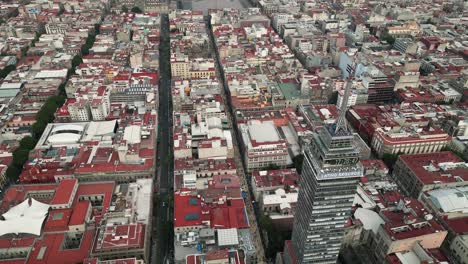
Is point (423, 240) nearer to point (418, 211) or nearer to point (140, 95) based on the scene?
point (418, 211)

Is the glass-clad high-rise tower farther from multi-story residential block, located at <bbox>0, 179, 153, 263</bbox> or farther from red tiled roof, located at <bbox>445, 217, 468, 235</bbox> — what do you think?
red tiled roof, located at <bbox>445, 217, 468, 235</bbox>

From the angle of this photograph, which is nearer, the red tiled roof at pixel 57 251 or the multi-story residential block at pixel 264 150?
the red tiled roof at pixel 57 251

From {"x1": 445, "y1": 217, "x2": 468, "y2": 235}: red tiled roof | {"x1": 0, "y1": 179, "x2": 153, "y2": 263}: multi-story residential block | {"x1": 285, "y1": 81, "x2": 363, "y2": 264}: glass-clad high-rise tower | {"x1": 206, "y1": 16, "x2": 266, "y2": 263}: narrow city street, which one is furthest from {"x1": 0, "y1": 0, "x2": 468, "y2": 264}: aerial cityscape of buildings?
{"x1": 206, "y1": 16, "x2": 266, "y2": 263}: narrow city street

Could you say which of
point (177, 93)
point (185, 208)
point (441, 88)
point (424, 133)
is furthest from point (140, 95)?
point (441, 88)

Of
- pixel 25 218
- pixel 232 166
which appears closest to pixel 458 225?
pixel 232 166

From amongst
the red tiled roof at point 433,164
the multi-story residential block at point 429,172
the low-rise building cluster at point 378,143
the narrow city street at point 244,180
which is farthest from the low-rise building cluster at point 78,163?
the red tiled roof at point 433,164

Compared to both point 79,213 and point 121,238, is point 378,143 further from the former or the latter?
point 79,213

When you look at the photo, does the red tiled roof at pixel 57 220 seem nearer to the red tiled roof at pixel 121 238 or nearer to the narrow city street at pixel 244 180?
the red tiled roof at pixel 121 238
